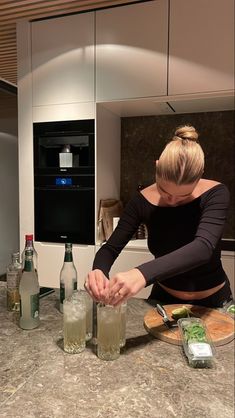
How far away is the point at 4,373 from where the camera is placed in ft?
2.43

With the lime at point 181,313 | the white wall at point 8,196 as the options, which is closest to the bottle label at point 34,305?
the lime at point 181,313

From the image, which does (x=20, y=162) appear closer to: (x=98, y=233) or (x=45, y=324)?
(x=98, y=233)

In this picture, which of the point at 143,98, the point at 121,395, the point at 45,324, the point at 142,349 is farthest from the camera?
the point at 143,98

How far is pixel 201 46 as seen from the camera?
1.99 meters

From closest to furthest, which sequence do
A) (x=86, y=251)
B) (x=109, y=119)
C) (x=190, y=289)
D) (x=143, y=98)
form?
(x=190, y=289)
(x=143, y=98)
(x=86, y=251)
(x=109, y=119)

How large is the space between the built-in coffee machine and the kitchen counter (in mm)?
1477

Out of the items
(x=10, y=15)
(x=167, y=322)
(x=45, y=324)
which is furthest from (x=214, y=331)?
(x=10, y=15)

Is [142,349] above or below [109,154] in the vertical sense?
below

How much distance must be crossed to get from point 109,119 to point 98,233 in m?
0.86

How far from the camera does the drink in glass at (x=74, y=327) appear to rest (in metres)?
0.83

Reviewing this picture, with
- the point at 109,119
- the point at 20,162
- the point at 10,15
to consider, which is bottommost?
the point at 20,162

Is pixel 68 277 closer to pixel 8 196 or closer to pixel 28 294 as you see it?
pixel 28 294

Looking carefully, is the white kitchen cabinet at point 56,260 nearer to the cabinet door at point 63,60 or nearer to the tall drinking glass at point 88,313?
the cabinet door at point 63,60

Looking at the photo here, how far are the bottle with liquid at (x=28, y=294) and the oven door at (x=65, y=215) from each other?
4.53ft
